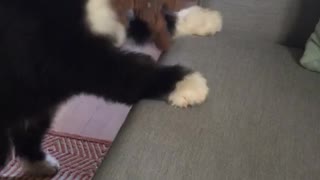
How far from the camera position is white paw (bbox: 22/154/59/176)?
1.36m

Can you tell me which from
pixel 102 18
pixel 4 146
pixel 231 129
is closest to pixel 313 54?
pixel 231 129

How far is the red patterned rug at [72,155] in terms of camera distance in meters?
1.43

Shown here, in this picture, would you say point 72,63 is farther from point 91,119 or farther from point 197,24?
point 91,119

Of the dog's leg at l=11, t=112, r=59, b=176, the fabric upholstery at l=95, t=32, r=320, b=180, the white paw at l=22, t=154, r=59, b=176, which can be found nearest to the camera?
the fabric upholstery at l=95, t=32, r=320, b=180

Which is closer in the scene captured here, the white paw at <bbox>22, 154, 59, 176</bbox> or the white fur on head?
the white fur on head

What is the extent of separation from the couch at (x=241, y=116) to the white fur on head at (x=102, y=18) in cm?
15

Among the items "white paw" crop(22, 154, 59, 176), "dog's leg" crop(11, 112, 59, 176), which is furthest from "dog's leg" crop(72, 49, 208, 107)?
"white paw" crop(22, 154, 59, 176)

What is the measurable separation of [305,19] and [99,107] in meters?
0.76

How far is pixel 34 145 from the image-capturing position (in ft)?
4.28

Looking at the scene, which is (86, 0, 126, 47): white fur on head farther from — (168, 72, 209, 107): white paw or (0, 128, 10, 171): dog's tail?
(0, 128, 10, 171): dog's tail

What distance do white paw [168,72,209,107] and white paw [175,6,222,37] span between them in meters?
0.25

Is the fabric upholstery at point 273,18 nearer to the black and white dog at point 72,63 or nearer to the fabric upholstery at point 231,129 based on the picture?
the fabric upholstery at point 231,129

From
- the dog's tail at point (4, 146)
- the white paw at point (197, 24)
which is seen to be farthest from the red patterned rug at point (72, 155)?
the white paw at point (197, 24)

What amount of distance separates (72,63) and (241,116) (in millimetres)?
311
